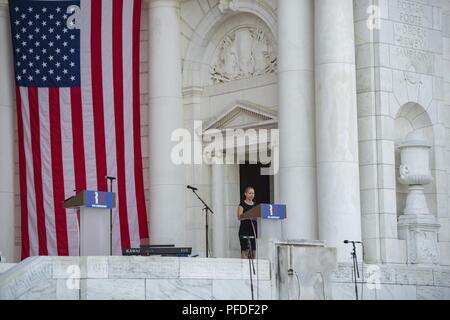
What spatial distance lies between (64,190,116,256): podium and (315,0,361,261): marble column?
576 cm

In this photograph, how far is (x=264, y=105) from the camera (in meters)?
31.4

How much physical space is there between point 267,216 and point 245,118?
601 centimetres

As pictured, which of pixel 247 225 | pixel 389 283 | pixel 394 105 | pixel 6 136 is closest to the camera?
pixel 389 283

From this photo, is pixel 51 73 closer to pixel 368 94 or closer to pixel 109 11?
pixel 109 11

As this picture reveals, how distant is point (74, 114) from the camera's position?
1273 inches

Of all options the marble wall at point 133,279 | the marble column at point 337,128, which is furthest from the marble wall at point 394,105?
the marble wall at point 133,279

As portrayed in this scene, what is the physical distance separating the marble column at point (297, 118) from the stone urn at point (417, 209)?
7.18 ft

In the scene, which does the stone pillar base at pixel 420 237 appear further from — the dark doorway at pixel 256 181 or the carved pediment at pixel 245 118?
the dark doorway at pixel 256 181

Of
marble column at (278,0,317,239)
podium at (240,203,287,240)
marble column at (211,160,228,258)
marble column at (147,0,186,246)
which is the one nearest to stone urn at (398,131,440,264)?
marble column at (278,0,317,239)

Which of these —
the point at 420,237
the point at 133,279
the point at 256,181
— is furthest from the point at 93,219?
the point at 256,181

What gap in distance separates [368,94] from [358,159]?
1.58 m

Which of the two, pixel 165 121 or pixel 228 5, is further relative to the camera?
pixel 165 121

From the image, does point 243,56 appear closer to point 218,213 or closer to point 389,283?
point 218,213

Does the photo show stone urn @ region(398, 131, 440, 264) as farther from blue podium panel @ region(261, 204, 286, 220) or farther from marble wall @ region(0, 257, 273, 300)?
marble wall @ region(0, 257, 273, 300)
